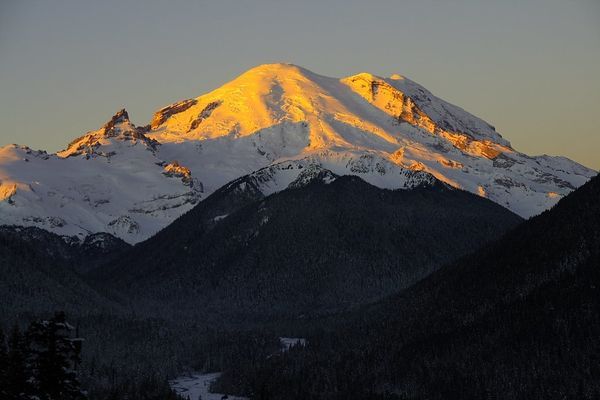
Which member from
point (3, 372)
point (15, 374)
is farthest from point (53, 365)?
point (3, 372)

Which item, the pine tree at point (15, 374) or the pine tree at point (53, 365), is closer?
the pine tree at point (15, 374)

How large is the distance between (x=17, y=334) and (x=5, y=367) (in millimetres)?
2604

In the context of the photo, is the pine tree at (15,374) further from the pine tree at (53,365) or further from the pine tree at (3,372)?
the pine tree at (53,365)

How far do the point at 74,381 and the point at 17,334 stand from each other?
5.30 metres

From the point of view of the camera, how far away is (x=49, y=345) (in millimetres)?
86125

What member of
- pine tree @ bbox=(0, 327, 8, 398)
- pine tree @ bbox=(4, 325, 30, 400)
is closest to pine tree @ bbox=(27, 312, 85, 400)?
pine tree @ bbox=(4, 325, 30, 400)

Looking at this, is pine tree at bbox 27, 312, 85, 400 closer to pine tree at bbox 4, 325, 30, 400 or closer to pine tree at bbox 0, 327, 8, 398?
pine tree at bbox 4, 325, 30, 400

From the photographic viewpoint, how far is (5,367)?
87.1 m

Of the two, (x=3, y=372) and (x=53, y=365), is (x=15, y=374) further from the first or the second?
(x=53, y=365)

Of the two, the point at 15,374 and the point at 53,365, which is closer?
the point at 15,374

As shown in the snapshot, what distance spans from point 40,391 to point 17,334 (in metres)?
4.52

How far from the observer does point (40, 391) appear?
287 feet

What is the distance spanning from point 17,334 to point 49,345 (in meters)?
2.60

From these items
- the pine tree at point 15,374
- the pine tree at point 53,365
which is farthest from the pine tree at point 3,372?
the pine tree at point 53,365
